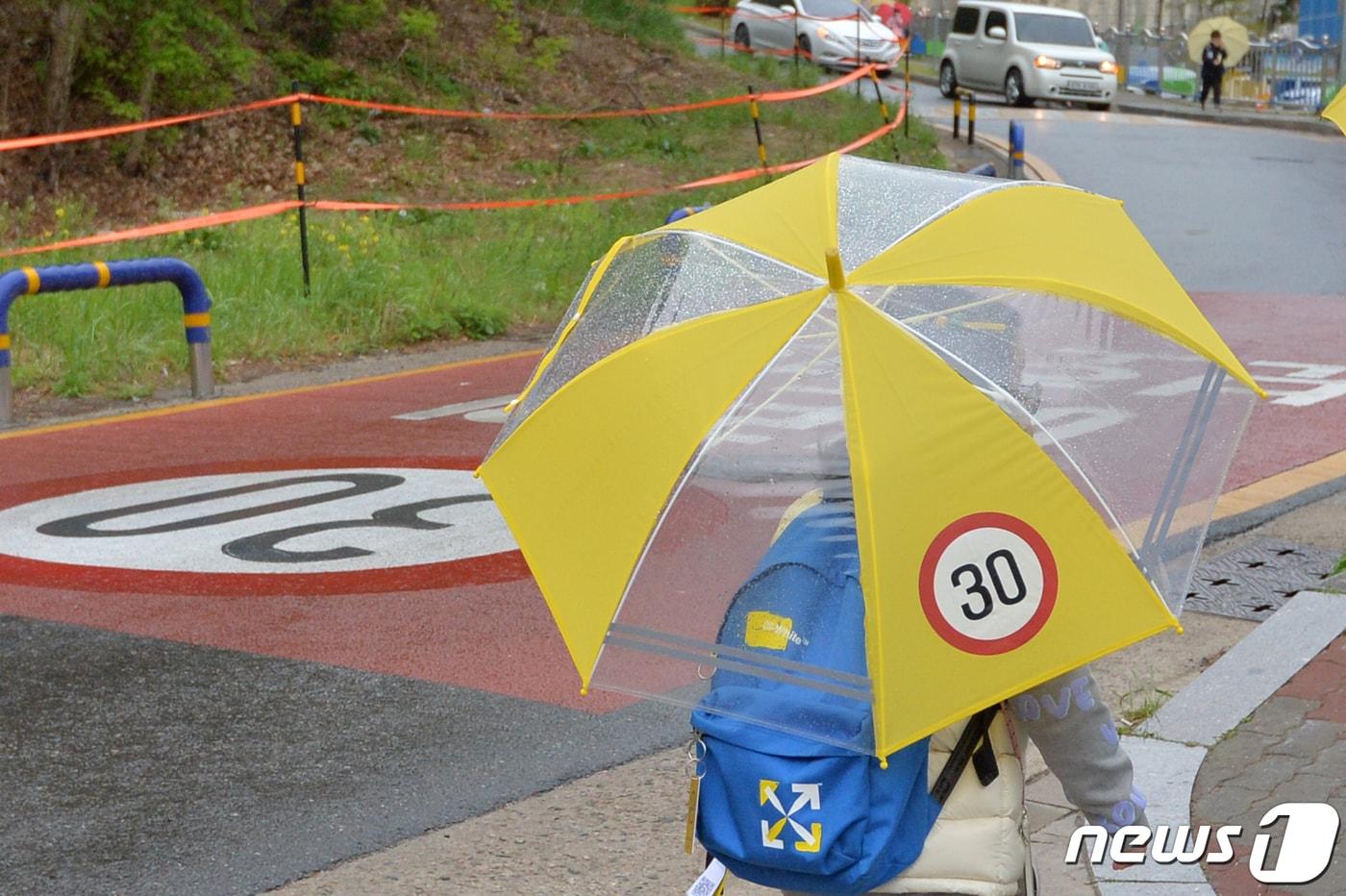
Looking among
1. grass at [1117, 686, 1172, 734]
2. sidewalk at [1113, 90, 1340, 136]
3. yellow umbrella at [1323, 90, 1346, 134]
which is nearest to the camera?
grass at [1117, 686, 1172, 734]

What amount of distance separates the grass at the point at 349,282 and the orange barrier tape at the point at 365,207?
143mm

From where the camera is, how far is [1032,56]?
107ft

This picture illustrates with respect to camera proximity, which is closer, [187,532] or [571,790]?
[571,790]

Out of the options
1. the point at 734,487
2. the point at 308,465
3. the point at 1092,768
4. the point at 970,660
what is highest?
the point at 734,487

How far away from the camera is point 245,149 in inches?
833

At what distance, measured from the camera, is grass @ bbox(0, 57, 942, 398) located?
11898 mm

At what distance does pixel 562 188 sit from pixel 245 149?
13.0 ft

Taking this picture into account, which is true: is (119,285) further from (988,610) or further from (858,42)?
(858,42)

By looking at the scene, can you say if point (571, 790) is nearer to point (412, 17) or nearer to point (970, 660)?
point (970, 660)

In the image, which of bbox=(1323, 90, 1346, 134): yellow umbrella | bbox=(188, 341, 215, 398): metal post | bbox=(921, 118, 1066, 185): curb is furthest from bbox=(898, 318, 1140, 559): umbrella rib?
bbox=(921, 118, 1066, 185): curb

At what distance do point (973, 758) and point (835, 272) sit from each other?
74cm

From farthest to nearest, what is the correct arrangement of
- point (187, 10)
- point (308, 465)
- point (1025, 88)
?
point (1025, 88)
point (187, 10)
point (308, 465)

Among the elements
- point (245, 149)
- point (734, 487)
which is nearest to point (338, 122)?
point (245, 149)

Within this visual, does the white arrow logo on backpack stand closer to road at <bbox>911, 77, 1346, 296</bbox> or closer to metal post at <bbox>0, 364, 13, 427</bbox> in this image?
metal post at <bbox>0, 364, 13, 427</bbox>
